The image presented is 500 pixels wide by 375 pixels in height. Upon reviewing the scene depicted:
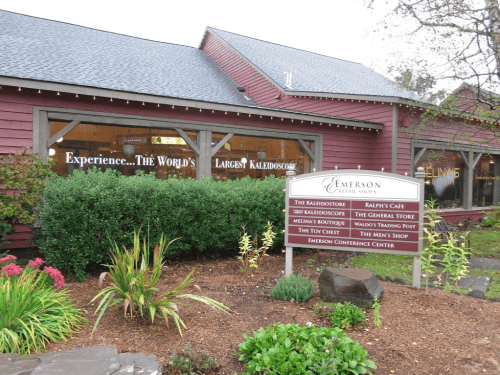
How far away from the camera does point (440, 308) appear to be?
4.62 m

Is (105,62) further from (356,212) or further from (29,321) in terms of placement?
(29,321)

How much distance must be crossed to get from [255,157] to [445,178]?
797 cm

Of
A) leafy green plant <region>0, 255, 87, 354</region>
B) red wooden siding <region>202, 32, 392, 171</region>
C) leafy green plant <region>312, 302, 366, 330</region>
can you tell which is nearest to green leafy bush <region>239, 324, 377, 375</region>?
leafy green plant <region>312, 302, 366, 330</region>

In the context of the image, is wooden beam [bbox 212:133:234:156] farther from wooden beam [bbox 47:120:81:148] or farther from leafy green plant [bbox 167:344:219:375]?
leafy green plant [bbox 167:344:219:375]

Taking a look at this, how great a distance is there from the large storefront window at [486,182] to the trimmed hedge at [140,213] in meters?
11.7

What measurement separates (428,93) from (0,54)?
401 inches

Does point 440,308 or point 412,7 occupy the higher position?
point 412,7

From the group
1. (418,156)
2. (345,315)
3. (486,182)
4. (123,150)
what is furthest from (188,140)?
(486,182)

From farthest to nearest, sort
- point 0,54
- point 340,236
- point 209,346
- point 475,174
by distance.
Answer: point 475,174 < point 0,54 < point 340,236 < point 209,346

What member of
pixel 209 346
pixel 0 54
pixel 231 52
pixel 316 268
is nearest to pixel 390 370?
pixel 209 346

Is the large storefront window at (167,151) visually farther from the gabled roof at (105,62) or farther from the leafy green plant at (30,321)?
the leafy green plant at (30,321)

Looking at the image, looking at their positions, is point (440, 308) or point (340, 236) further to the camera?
point (340, 236)

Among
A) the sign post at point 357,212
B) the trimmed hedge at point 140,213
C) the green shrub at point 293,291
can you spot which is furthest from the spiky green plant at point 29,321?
the sign post at point 357,212

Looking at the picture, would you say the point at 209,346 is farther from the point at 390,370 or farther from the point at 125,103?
the point at 125,103
